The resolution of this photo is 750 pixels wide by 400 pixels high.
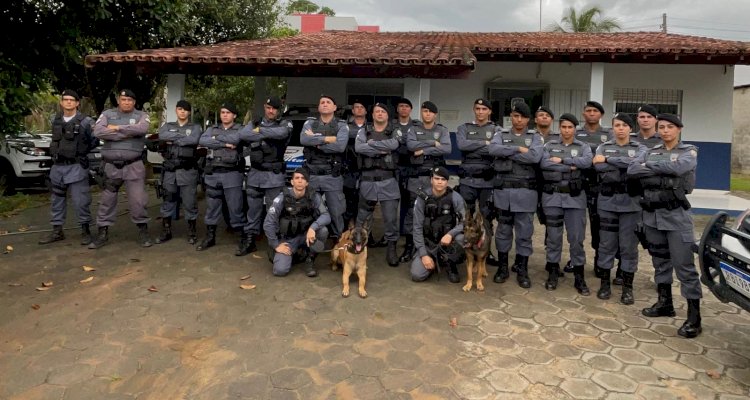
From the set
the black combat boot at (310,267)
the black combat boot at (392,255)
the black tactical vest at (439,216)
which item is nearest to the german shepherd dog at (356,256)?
the black combat boot at (310,267)

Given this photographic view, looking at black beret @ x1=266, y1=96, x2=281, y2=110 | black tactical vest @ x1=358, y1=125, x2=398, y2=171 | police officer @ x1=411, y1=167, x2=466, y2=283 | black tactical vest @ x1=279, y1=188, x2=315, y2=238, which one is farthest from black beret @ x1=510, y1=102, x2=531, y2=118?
black beret @ x1=266, y1=96, x2=281, y2=110

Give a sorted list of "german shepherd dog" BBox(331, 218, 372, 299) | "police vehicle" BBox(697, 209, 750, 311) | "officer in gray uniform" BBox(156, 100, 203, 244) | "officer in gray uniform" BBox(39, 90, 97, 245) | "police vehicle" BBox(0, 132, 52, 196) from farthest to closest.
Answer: "police vehicle" BBox(0, 132, 52, 196), "officer in gray uniform" BBox(156, 100, 203, 244), "officer in gray uniform" BBox(39, 90, 97, 245), "german shepherd dog" BBox(331, 218, 372, 299), "police vehicle" BBox(697, 209, 750, 311)

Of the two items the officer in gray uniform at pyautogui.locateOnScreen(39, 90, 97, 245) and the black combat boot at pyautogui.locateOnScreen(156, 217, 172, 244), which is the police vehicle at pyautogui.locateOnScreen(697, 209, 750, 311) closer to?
the black combat boot at pyautogui.locateOnScreen(156, 217, 172, 244)

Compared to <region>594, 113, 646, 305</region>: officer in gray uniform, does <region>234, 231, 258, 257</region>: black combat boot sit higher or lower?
lower

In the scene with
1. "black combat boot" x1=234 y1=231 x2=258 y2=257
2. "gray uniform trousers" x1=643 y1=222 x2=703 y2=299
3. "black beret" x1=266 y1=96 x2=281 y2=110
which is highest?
"black beret" x1=266 y1=96 x2=281 y2=110

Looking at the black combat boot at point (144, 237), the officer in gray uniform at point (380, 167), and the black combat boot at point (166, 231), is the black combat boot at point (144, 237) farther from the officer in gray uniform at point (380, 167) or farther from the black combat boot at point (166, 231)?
the officer in gray uniform at point (380, 167)

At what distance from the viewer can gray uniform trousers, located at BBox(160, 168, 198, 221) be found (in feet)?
19.0

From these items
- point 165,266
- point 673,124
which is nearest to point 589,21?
point 673,124

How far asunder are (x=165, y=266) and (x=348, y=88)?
6198 mm

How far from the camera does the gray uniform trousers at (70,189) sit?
5.67m

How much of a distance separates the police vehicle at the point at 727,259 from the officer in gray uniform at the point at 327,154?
349 centimetres

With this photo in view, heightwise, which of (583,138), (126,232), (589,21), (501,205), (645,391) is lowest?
(645,391)

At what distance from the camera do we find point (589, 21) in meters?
21.1

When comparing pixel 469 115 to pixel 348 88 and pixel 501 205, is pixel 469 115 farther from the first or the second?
pixel 501 205
